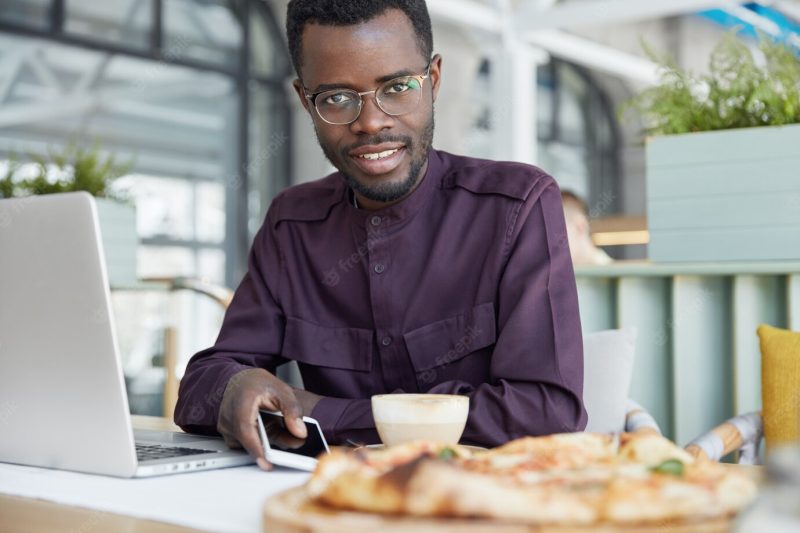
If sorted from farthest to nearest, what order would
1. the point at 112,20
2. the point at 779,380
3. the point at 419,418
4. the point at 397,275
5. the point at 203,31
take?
the point at 203,31 < the point at 112,20 < the point at 779,380 < the point at 397,275 < the point at 419,418

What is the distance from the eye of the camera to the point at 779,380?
1.93m

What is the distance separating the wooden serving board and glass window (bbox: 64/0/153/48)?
598cm

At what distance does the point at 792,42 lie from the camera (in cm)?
214

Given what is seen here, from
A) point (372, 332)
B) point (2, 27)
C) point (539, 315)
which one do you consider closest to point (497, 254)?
point (539, 315)

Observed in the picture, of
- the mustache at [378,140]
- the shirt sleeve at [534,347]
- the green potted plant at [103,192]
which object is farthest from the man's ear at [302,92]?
the green potted plant at [103,192]

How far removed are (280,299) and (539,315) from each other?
1.63 ft

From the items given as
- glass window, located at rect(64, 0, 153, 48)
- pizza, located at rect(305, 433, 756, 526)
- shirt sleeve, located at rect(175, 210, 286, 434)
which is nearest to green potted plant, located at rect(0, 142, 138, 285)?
shirt sleeve, located at rect(175, 210, 286, 434)

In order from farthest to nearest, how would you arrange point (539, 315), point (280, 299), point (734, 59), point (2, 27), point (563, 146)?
point (563, 146), point (2, 27), point (734, 59), point (280, 299), point (539, 315)

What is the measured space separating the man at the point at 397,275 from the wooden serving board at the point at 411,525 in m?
0.68

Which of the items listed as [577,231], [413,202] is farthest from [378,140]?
[577,231]

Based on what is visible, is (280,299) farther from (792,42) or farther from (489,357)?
(792,42)

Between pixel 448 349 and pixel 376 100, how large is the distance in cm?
41

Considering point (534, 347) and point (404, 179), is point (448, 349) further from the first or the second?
point (404, 179)

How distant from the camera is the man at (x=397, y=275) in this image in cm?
146
